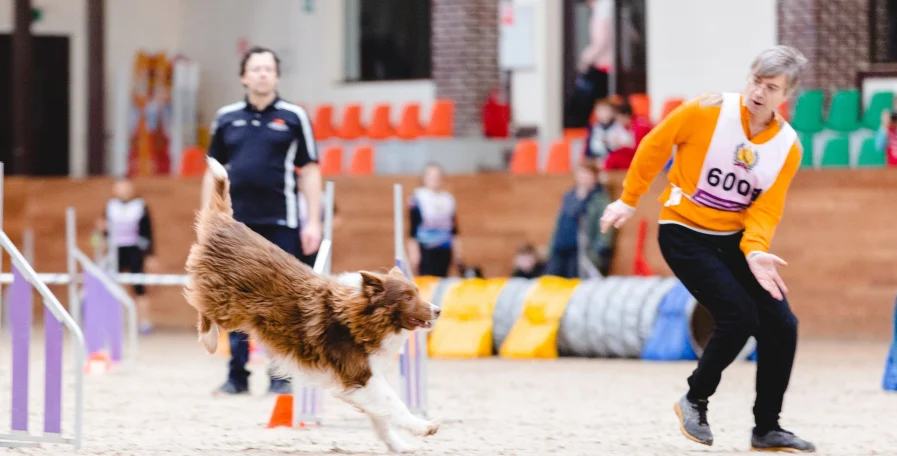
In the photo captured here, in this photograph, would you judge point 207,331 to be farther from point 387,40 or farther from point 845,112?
point 387,40

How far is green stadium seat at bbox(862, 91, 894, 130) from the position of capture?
14094 mm

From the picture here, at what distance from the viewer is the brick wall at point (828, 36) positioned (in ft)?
48.2

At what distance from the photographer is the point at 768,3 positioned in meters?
16.8

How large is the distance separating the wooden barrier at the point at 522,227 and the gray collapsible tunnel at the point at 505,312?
1.78m

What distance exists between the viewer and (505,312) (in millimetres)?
12133

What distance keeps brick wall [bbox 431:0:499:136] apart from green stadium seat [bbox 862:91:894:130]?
178 inches

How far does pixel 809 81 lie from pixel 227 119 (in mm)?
9048

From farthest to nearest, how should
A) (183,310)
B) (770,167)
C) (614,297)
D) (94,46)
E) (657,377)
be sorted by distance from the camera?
(94,46) < (183,310) < (614,297) < (657,377) < (770,167)

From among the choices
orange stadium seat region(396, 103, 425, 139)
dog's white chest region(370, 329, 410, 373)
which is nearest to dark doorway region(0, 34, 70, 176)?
orange stadium seat region(396, 103, 425, 139)

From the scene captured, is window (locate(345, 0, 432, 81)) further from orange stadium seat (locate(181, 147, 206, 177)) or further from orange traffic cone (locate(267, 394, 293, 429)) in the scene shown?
orange traffic cone (locate(267, 394, 293, 429))

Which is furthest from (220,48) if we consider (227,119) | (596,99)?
(227,119)

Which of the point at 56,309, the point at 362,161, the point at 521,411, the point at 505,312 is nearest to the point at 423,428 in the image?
the point at 56,309

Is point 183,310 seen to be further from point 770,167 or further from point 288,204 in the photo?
point 770,167

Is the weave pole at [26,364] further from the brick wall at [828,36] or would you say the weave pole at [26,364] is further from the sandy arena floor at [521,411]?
the brick wall at [828,36]
